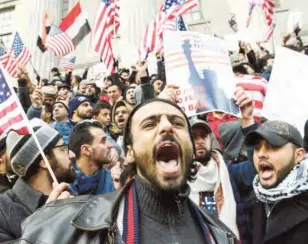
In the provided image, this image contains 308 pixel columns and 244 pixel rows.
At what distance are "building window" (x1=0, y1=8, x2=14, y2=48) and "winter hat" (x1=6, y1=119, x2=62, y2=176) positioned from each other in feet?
64.3

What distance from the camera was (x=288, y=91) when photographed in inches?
145

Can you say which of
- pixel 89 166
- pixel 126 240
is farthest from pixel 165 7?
pixel 126 240

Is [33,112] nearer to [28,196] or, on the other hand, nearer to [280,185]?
[28,196]

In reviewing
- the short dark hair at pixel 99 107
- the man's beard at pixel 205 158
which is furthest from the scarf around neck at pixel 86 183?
the short dark hair at pixel 99 107

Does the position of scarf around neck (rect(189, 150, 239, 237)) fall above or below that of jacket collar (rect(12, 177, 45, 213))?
below

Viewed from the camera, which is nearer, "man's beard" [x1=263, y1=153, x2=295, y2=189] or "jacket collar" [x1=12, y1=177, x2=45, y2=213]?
"jacket collar" [x1=12, y1=177, x2=45, y2=213]

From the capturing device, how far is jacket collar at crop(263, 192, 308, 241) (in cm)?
280

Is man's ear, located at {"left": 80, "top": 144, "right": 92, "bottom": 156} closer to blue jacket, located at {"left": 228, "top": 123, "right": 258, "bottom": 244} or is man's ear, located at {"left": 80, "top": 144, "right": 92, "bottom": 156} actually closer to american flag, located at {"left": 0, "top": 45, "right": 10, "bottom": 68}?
blue jacket, located at {"left": 228, "top": 123, "right": 258, "bottom": 244}

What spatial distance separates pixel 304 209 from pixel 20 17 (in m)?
19.9

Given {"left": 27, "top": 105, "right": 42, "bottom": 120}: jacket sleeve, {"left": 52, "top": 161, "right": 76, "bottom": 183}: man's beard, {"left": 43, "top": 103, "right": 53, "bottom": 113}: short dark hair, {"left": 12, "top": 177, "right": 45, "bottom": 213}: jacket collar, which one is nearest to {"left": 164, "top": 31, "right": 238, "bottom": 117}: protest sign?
{"left": 52, "top": 161, "right": 76, "bottom": 183}: man's beard

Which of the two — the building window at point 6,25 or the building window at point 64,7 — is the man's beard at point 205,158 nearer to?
the building window at point 64,7

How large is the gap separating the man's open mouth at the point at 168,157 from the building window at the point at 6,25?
2089 cm

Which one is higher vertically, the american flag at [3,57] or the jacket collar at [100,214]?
the jacket collar at [100,214]

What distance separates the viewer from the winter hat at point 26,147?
2.86m
